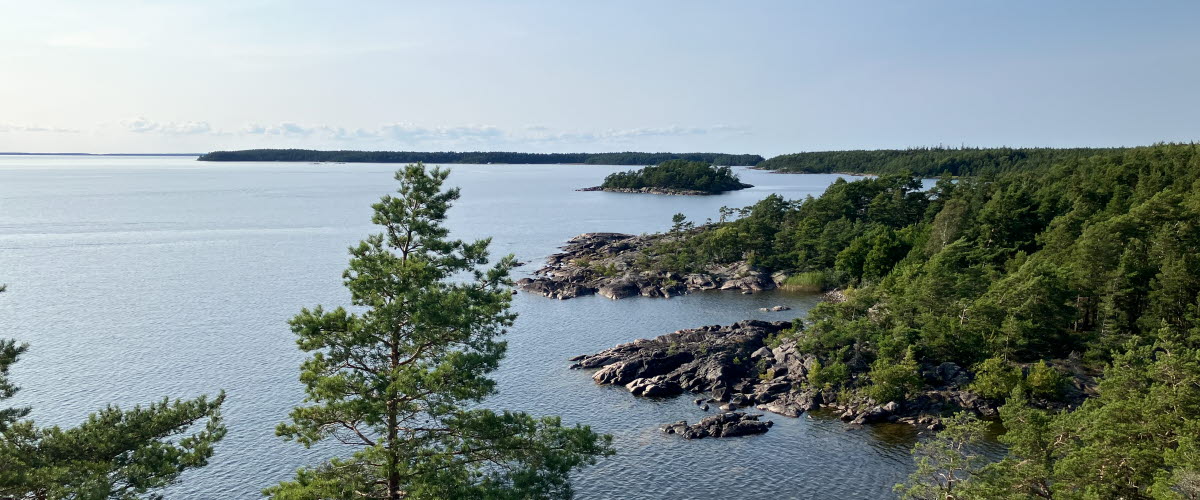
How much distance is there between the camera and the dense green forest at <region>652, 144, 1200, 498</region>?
1066 inches

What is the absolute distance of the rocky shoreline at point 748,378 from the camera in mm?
47844

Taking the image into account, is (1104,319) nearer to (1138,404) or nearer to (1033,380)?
(1033,380)

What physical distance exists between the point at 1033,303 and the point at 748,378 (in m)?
19.9

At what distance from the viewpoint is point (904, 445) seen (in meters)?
43.5

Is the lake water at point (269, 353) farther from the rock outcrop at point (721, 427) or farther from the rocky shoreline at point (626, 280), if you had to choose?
the rocky shoreline at point (626, 280)

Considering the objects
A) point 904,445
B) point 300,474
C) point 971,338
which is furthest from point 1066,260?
point 300,474

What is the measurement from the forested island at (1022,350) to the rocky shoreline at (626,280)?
1.63 meters

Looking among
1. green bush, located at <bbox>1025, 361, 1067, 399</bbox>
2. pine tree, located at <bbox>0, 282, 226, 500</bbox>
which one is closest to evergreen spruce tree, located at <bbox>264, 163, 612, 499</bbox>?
pine tree, located at <bbox>0, 282, 226, 500</bbox>

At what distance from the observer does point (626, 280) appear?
9256cm

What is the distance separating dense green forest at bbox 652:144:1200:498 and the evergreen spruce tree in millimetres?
17883

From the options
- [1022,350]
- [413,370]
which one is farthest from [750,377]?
[413,370]

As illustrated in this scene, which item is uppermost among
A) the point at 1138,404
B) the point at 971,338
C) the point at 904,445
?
the point at 1138,404

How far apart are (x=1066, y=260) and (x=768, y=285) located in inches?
1480

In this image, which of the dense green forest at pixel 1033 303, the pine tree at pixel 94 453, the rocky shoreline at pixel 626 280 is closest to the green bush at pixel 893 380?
the dense green forest at pixel 1033 303
